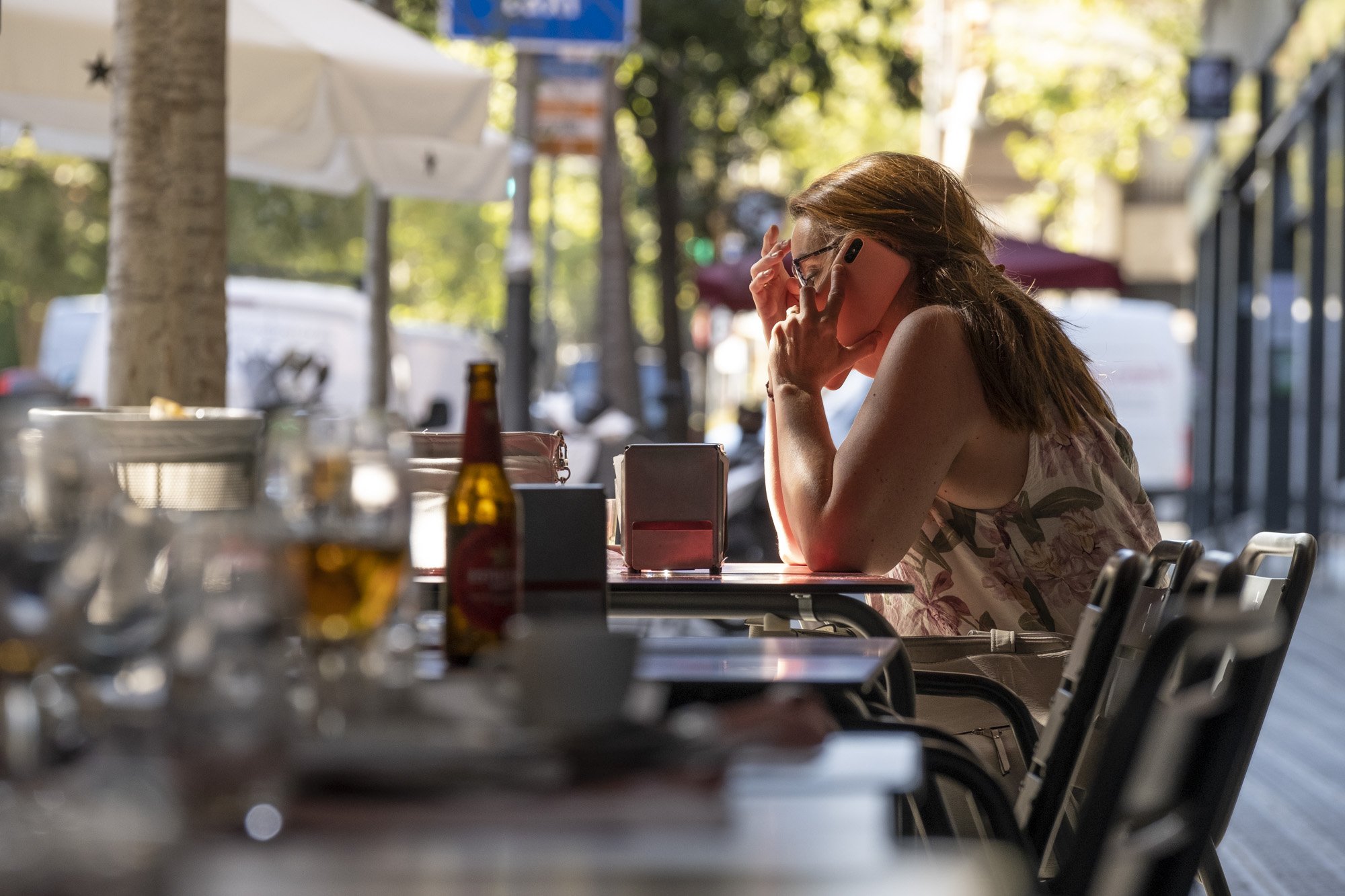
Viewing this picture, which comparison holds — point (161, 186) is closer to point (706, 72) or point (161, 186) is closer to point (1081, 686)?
point (1081, 686)

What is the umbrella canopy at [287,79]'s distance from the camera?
6.53 m

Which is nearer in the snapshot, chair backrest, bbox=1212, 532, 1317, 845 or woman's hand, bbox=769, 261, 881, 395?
chair backrest, bbox=1212, 532, 1317, 845

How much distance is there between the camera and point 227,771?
1203mm

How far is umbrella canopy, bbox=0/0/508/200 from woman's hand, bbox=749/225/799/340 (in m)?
2.86

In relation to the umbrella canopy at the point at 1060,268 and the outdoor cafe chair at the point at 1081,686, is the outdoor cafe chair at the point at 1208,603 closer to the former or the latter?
the outdoor cafe chair at the point at 1081,686

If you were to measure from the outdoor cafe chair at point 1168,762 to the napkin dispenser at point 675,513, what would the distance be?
106cm

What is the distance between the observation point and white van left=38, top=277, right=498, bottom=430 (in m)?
12.4

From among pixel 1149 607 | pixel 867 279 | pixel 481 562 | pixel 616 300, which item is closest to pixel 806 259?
pixel 867 279

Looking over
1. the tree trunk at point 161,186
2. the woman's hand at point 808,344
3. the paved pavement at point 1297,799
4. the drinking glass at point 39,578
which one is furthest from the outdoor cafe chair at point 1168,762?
the tree trunk at point 161,186

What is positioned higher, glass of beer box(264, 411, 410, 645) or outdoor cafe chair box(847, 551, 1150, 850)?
glass of beer box(264, 411, 410, 645)

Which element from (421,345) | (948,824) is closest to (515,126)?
(421,345)

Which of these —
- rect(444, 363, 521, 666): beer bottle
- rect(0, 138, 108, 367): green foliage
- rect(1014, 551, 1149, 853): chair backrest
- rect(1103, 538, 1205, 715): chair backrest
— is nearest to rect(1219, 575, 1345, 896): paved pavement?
rect(1103, 538, 1205, 715): chair backrest

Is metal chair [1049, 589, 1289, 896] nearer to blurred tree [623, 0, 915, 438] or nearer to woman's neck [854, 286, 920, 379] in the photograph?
woman's neck [854, 286, 920, 379]

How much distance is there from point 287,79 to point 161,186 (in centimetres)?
206
